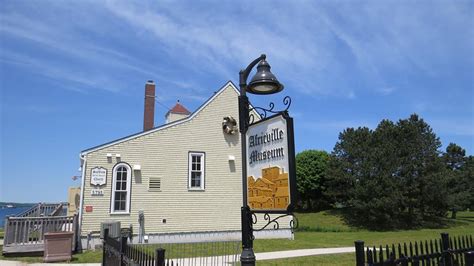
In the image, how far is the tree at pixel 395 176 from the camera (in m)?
29.9

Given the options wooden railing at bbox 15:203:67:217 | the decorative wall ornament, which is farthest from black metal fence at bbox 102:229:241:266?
wooden railing at bbox 15:203:67:217

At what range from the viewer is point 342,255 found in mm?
12922

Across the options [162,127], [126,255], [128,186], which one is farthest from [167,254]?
[126,255]

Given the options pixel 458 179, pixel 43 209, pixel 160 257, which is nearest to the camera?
pixel 160 257

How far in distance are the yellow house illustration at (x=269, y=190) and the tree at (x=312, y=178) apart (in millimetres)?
35650

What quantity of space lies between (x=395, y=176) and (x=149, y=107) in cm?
2120

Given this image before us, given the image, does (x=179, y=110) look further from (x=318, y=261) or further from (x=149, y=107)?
(x=318, y=261)

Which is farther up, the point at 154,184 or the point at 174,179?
the point at 174,179

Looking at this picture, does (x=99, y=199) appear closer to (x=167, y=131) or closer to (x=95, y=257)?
(x=95, y=257)

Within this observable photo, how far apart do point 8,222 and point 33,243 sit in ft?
3.81

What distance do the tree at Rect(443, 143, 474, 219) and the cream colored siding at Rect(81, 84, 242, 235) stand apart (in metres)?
22.8

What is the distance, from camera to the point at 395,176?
30516 mm

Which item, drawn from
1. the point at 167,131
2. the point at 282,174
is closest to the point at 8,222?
the point at 167,131

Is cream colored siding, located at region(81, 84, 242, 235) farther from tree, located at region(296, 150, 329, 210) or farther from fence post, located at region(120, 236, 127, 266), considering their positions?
tree, located at region(296, 150, 329, 210)
